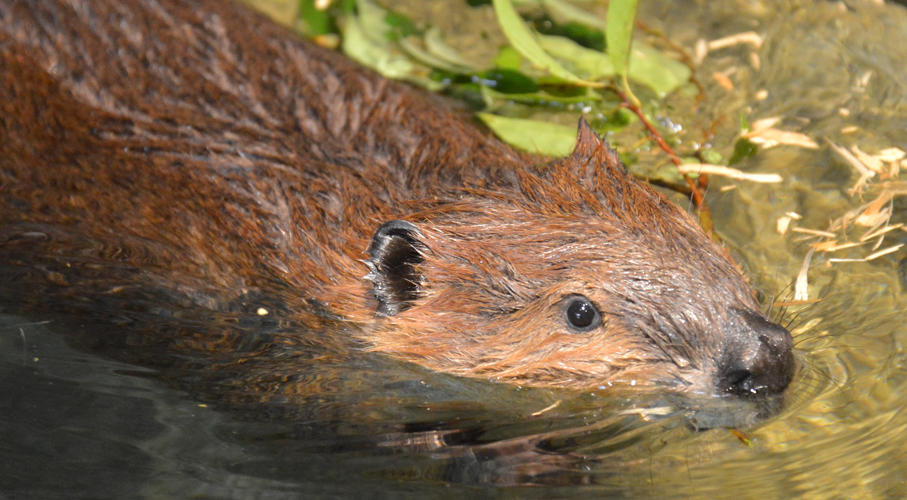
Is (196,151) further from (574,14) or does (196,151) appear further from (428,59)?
(574,14)

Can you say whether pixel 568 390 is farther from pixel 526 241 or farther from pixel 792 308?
pixel 792 308

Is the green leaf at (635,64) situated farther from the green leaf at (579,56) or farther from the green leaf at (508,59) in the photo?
the green leaf at (508,59)

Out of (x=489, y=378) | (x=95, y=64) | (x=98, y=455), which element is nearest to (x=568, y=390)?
(x=489, y=378)

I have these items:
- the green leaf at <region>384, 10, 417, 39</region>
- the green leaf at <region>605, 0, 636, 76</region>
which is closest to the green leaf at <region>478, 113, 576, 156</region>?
the green leaf at <region>605, 0, 636, 76</region>

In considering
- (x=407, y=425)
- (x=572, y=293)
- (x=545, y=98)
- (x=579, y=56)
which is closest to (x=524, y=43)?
(x=545, y=98)

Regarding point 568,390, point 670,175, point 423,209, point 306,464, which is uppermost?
point 670,175

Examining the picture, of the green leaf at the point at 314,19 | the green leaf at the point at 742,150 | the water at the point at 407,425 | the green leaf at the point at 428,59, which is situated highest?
the green leaf at the point at 314,19

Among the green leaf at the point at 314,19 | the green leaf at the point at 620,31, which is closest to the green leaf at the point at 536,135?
the green leaf at the point at 620,31

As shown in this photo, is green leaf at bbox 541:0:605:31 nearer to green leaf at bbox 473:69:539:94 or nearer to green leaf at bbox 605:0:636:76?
green leaf at bbox 473:69:539:94
